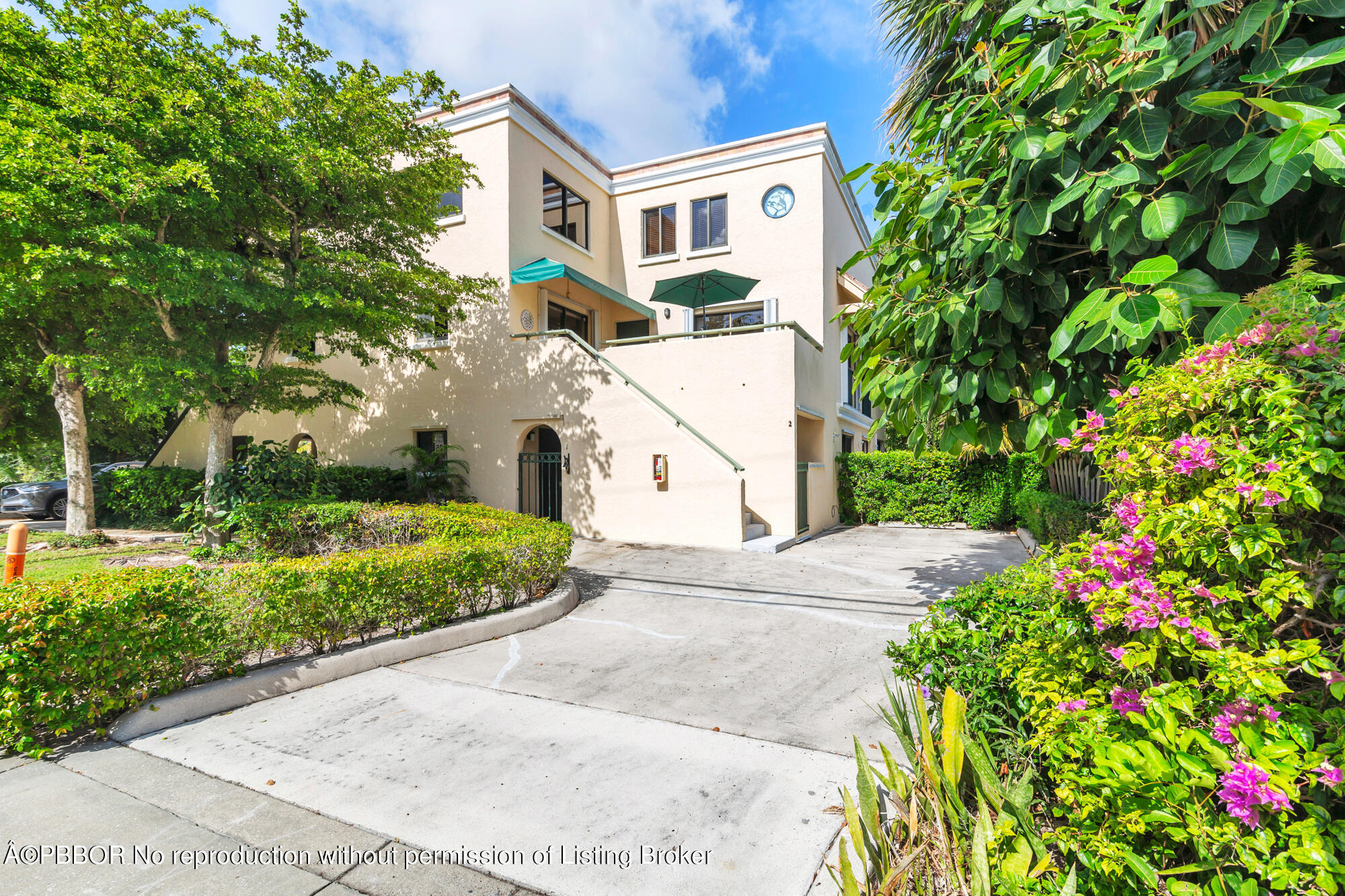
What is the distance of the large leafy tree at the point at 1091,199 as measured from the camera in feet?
8.14

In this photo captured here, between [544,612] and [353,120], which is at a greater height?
[353,120]

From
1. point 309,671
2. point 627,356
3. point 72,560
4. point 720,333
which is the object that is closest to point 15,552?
point 309,671

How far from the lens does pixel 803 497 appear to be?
13.2m

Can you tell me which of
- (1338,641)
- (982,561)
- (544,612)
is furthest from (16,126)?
(982,561)

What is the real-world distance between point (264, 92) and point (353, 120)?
135 centimetres

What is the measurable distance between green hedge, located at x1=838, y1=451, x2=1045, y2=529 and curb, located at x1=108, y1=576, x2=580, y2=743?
11634 mm

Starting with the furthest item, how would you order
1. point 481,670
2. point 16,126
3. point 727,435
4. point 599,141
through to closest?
point 599,141 → point 727,435 → point 16,126 → point 481,670

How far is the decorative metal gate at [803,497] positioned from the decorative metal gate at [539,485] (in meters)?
5.63

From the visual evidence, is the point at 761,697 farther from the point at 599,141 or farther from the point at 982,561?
the point at 599,141

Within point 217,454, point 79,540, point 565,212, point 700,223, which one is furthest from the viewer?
point 700,223

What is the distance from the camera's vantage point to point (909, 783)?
2.33 metres

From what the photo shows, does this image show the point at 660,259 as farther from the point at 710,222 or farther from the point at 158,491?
the point at 158,491

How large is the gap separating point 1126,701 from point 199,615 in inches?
222

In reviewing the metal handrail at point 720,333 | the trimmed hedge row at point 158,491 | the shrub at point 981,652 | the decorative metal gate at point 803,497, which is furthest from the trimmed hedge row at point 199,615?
the trimmed hedge row at point 158,491
